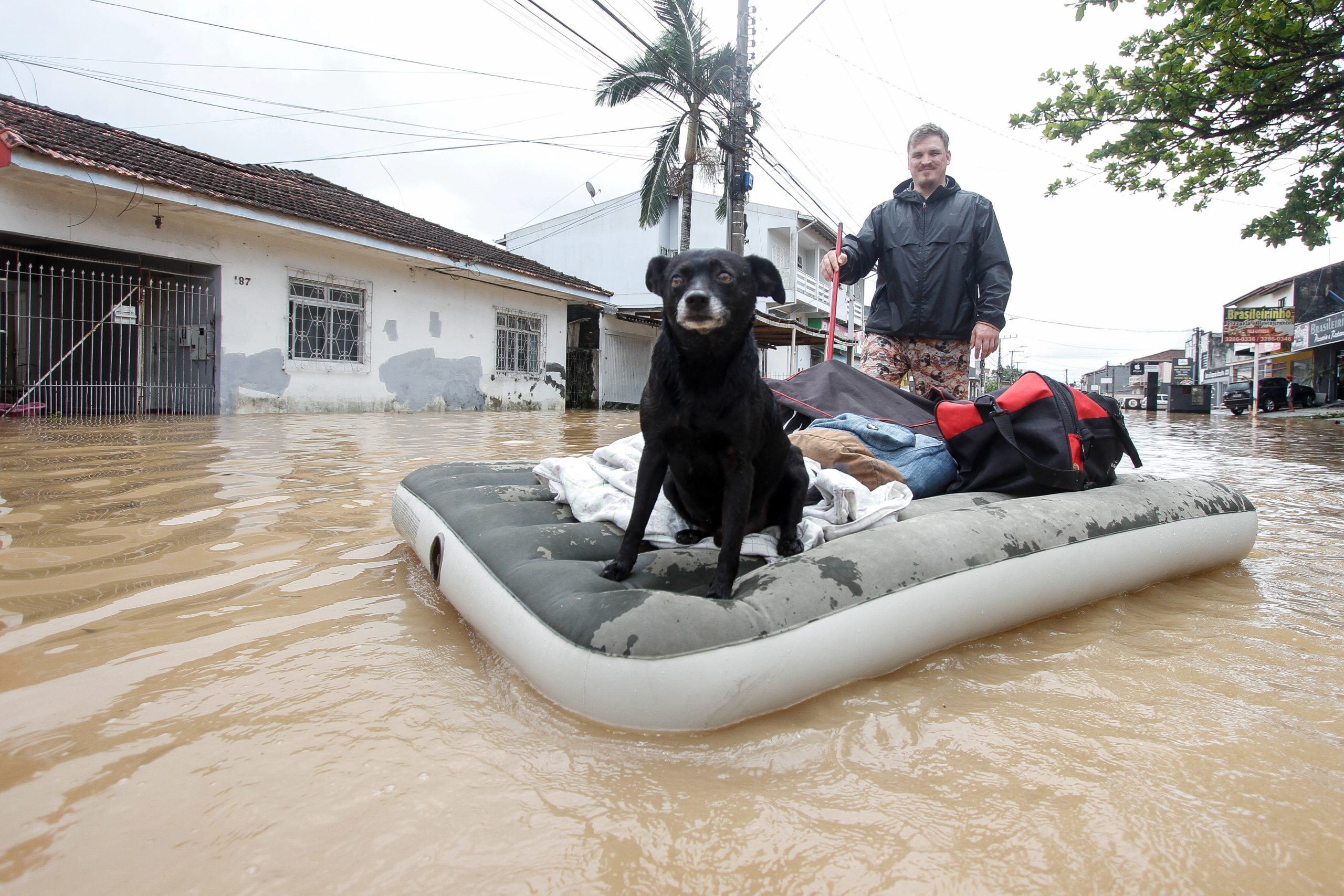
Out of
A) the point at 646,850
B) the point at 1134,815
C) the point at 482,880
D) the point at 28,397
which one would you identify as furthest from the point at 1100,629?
the point at 28,397

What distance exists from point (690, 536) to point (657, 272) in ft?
2.94

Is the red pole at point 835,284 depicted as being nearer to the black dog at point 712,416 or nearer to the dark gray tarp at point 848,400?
the dark gray tarp at point 848,400

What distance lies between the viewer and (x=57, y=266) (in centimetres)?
1027

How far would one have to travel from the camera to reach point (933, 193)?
3.93m

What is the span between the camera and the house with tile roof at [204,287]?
8.61 metres

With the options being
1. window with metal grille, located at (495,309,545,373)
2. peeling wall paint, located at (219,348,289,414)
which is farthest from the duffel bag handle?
window with metal grille, located at (495,309,545,373)

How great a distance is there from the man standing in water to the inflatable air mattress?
1407 millimetres

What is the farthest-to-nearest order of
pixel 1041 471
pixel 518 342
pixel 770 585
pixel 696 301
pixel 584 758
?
pixel 518 342 < pixel 1041 471 < pixel 696 301 < pixel 770 585 < pixel 584 758

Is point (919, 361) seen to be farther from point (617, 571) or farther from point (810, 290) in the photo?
point (810, 290)

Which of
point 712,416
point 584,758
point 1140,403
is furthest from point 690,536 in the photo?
point 1140,403

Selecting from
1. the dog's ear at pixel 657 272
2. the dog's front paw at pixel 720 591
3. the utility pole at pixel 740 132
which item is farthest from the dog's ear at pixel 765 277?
the utility pole at pixel 740 132

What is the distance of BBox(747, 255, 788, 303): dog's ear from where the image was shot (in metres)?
2.24

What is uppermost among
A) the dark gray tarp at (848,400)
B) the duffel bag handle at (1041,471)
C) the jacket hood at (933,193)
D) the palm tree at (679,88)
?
the palm tree at (679,88)

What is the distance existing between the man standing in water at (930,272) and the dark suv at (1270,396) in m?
23.3
